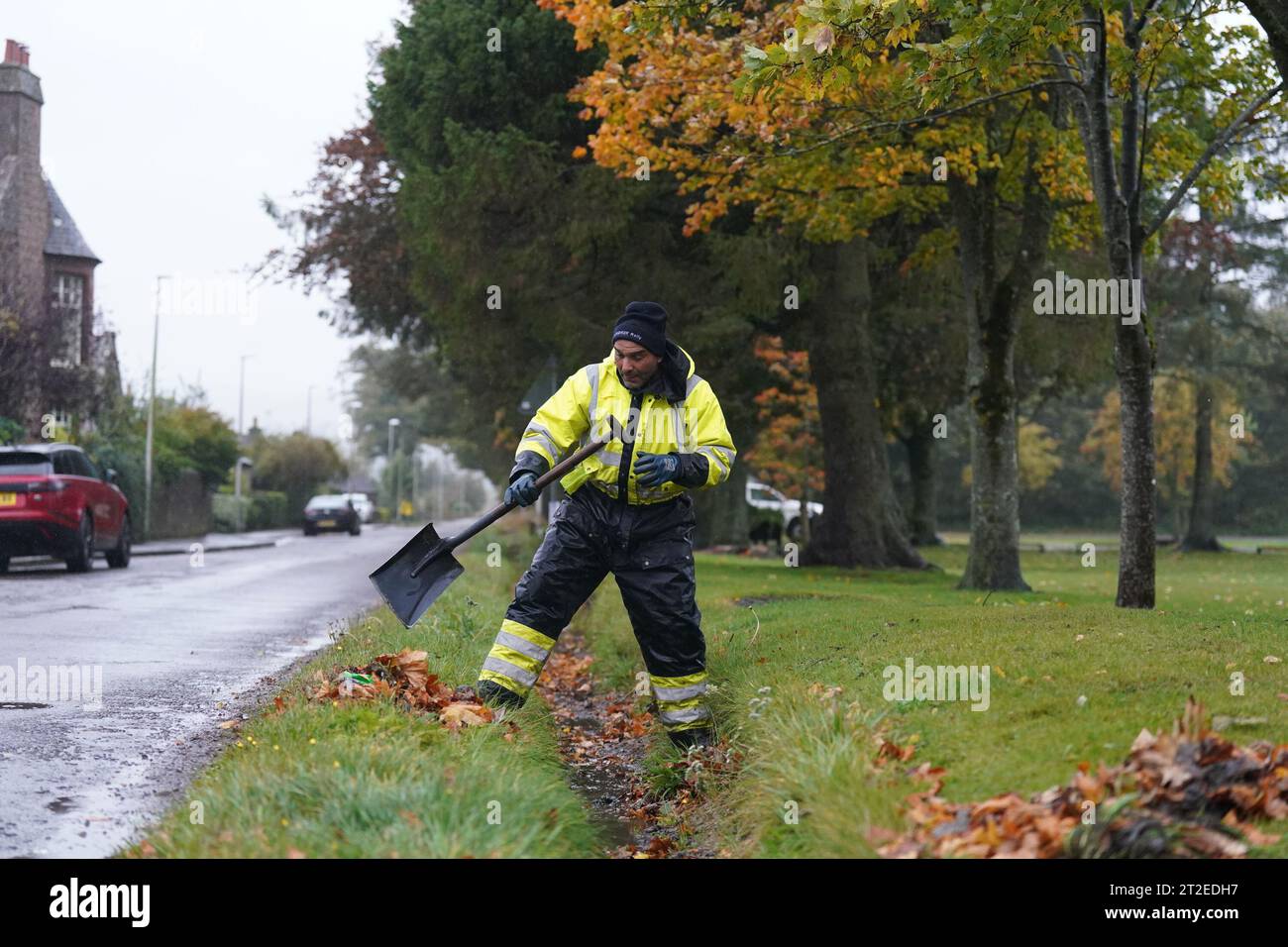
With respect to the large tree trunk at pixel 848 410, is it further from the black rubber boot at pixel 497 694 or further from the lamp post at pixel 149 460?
the lamp post at pixel 149 460

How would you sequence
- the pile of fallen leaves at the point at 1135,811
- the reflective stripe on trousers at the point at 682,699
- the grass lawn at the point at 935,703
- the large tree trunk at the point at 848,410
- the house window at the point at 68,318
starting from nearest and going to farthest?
the pile of fallen leaves at the point at 1135,811 < the grass lawn at the point at 935,703 < the reflective stripe on trousers at the point at 682,699 < the large tree trunk at the point at 848,410 < the house window at the point at 68,318

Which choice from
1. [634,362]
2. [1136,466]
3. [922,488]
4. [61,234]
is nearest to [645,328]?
[634,362]

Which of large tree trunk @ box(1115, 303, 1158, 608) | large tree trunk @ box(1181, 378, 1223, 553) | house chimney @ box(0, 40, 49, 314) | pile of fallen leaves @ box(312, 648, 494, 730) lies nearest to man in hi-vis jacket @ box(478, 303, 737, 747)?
pile of fallen leaves @ box(312, 648, 494, 730)

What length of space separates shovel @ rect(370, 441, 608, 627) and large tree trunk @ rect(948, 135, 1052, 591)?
8.56 meters

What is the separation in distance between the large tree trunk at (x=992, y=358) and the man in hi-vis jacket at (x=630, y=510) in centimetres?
823

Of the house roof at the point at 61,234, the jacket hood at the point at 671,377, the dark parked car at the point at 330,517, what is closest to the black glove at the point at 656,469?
the jacket hood at the point at 671,377

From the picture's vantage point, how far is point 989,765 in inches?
189

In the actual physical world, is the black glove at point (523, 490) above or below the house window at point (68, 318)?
below

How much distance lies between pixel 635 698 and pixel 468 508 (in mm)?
127518

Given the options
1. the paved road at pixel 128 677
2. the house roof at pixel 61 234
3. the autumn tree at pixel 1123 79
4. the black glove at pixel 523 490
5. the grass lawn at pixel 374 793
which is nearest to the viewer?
the grass lawn at pixel 374 793

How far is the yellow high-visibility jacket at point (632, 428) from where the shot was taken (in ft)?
22.6

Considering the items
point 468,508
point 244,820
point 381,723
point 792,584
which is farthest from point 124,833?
point 468,508

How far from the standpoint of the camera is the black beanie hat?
685 cm
